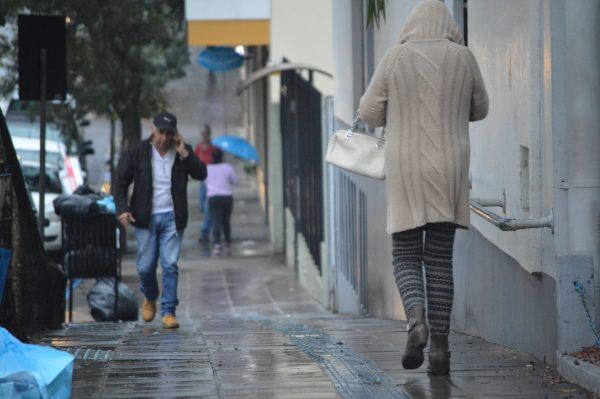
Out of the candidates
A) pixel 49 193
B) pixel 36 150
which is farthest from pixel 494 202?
pixel 36 150

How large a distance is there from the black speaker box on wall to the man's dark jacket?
2155 millimetres

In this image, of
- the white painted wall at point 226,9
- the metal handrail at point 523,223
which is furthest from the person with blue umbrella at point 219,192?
the metal handrail at point 523,223

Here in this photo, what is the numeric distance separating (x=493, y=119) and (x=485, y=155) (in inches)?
14.2

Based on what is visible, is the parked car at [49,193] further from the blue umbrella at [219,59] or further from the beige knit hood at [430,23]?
the beige knit hood at [430,23]

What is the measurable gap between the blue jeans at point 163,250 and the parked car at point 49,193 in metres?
9.79

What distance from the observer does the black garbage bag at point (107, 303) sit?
12.7 m

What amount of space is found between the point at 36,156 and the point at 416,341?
53.9ft

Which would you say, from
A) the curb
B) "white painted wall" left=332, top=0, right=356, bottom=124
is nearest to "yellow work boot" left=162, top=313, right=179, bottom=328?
the curb

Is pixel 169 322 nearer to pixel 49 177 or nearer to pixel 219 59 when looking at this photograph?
pixel 49 177

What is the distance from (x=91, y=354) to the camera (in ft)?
23.9

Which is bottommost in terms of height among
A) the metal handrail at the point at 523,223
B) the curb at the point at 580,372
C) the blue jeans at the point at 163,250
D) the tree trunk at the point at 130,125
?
the curb at the point at 580,372

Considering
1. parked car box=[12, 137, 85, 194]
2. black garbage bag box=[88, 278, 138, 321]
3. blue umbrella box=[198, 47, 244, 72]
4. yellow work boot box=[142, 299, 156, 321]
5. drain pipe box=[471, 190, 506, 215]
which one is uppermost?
blue umbrella box=[198, 47, 244, 72]

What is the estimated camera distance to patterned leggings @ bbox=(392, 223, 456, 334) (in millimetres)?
6277

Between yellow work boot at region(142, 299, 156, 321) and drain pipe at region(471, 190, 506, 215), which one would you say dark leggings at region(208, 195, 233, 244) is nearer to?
yellow work boot at region(142, 299, 156, 321)
